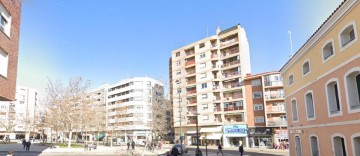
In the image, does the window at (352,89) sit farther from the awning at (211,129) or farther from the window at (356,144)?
the awning at (211,129)

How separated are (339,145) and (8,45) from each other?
61.8ft

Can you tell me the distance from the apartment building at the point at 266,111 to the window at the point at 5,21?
46052mm

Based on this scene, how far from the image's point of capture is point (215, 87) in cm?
6662

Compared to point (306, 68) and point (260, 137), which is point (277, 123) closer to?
point (260, 137)

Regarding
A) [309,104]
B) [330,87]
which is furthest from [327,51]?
[309,104]

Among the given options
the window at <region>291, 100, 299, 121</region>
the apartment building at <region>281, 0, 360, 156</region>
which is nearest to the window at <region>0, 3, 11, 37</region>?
the apartment building at <region>281, 0, 360, 156</region>

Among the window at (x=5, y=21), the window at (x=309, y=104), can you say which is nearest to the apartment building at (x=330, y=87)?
the window at (x=309, y=104)

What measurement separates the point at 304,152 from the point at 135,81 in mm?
84963

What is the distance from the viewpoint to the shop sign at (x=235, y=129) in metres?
59.4

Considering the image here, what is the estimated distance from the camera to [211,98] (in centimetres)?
6650

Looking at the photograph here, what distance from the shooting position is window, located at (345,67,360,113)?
49.1ft

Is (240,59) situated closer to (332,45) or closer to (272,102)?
(272,102)

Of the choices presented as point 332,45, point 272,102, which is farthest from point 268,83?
point 332,45

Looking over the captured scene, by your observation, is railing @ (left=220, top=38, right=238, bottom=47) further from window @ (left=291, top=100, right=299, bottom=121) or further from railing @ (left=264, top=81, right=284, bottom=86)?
window @ (left=291, top=100, right=299, bottom=121)
